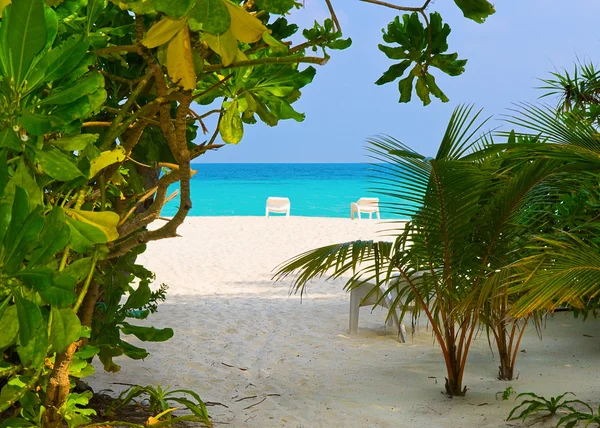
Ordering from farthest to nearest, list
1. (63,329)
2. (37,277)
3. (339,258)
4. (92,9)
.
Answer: (339,258), (92,9), (63,329), (37,277)

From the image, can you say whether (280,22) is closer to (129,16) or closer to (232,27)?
(129,16)

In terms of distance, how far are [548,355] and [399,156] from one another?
6.99 ft

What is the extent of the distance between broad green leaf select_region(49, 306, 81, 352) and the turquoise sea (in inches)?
825

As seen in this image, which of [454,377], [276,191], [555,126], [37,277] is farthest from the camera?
[276,191]

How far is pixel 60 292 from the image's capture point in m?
1.19

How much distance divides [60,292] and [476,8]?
3.24ft

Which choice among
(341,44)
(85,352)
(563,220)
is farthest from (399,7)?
(563,220)

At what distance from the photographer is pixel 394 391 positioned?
401 cm

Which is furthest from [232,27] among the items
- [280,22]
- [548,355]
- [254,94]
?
[548,355]

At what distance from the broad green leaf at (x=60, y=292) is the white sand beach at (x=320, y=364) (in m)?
2.29

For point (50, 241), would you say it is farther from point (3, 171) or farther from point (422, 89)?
point (422, 89)

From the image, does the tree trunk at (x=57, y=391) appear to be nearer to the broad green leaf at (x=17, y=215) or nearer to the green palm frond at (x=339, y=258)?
the broad green leaf at (x=17, y=215)

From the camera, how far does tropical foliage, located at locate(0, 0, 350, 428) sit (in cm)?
113

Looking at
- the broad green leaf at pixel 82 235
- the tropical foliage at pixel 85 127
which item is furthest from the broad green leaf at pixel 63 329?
the broad green leaf at pixel 82 235
